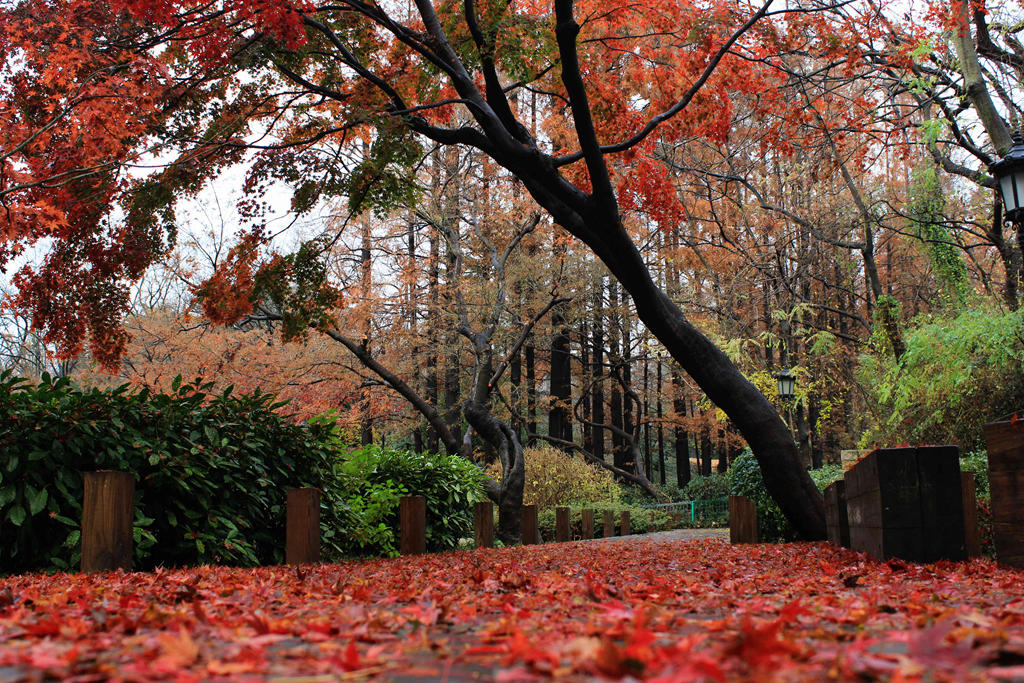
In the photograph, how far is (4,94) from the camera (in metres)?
7.21

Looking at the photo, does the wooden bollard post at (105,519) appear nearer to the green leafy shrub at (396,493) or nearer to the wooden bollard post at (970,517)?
the green leafy shrub at (396,493)

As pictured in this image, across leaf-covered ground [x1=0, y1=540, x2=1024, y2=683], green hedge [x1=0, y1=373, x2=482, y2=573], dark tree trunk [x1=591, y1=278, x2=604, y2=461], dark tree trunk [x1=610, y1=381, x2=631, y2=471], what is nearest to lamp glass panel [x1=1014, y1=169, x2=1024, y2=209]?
leaf-covered ground [x1=0, y1=540, x2=1024, y2=683]

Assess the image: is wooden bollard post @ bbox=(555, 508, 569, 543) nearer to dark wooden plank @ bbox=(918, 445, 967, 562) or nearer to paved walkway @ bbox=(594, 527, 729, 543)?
paved walkway @ bbox=(594, 527, 729, 543)

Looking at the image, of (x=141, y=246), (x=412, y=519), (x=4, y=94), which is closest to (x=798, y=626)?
(x=412, y=519)

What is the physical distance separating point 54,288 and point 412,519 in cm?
502

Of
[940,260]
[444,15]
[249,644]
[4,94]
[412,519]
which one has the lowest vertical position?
[412,519]

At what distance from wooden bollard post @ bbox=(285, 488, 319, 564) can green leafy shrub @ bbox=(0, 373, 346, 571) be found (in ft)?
0.90

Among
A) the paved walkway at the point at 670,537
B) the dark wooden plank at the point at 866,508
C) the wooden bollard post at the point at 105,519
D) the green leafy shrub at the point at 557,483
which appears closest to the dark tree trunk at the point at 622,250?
the dark wooden plank at the point at 866,508

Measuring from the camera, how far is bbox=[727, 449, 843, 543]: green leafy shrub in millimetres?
9273

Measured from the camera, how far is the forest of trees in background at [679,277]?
11.3 m

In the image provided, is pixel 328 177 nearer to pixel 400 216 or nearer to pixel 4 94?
pixel 4 94

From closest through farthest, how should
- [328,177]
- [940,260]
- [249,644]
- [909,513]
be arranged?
[249,644]
[909,513]
[328,177]
[940,260]

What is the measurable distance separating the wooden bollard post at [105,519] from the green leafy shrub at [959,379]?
33.8 feet

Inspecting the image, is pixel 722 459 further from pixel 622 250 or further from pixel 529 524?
pixel 622 250
